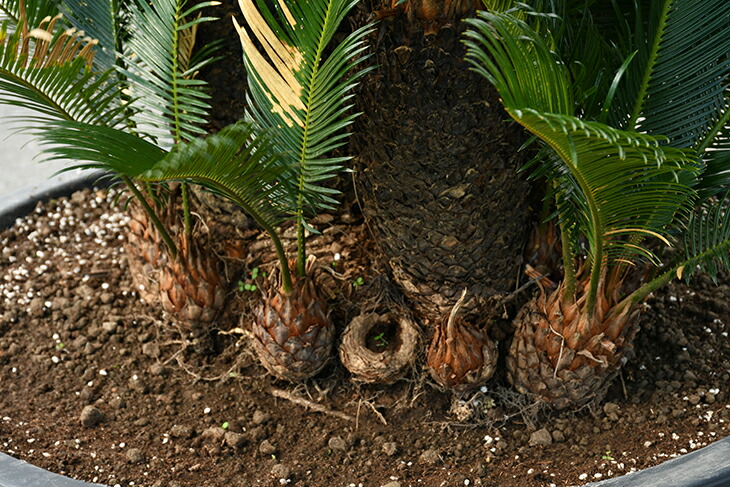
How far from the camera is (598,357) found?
2.01 metres

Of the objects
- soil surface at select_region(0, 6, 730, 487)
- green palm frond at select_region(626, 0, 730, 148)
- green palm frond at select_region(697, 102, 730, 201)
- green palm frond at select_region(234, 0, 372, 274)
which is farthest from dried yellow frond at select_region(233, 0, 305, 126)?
green palm frond at select_region(697, 102, 730, 201)

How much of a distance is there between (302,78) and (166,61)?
0.39 meters

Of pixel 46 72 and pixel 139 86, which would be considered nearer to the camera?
pixel 46 72

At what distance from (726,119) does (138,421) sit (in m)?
1.57

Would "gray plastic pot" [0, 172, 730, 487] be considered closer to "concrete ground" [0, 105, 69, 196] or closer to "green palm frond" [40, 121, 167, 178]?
"green palm frond" [40, 121, 167, 178]

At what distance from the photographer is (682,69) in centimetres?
182

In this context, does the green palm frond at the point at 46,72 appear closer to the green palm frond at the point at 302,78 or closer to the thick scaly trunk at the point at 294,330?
the green palm frond at the point at 302,78

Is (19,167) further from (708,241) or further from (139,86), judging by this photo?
(708,241)

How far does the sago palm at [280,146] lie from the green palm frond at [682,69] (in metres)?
0.60

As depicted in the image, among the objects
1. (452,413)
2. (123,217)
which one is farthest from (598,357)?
(123,217)

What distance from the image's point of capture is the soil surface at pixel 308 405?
2.04 metres

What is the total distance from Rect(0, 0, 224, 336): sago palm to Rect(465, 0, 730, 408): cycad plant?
725mm

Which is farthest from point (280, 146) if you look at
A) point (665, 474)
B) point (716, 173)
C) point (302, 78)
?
point (665, 474)

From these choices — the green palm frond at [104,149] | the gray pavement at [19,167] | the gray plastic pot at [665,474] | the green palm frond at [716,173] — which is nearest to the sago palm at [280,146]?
the green palm frond at [104,149]
